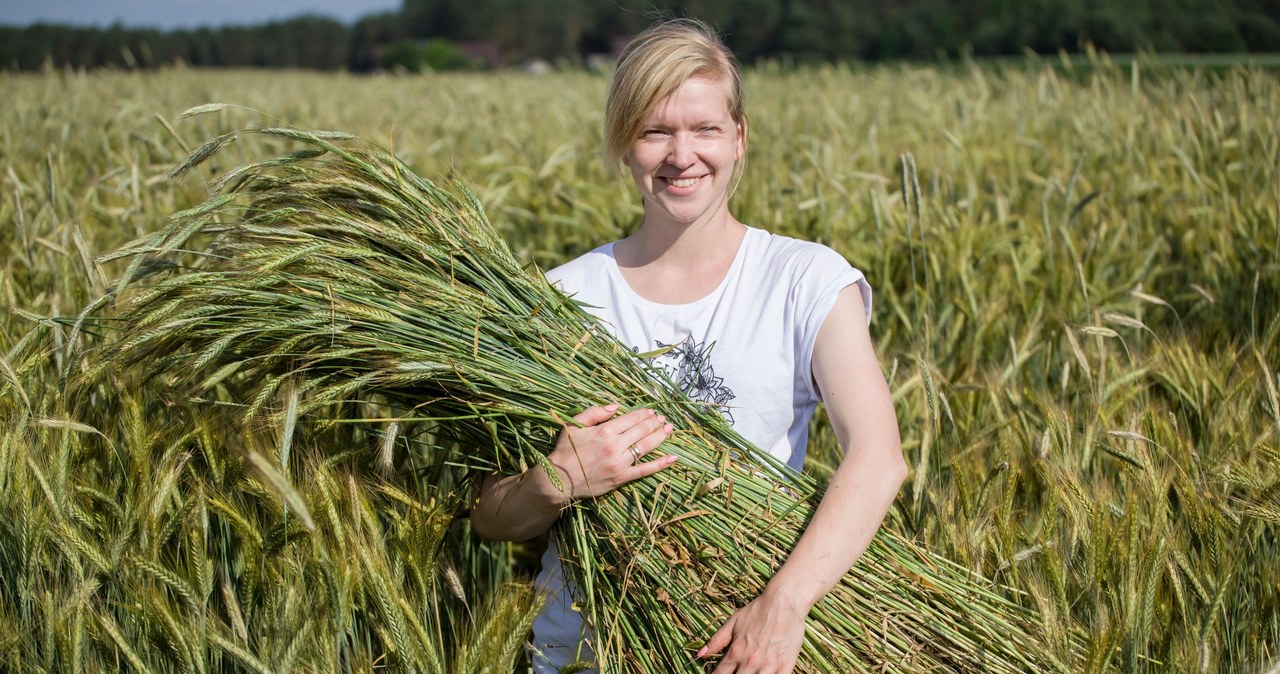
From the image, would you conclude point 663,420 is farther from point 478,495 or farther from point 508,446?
point 478,495

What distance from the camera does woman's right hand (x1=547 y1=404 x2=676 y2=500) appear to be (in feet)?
4.63

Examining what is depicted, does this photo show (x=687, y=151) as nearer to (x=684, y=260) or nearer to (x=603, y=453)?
(x=684, y=260)

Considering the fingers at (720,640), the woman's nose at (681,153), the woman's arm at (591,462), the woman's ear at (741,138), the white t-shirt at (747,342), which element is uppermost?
the woman's ear at (741,138)

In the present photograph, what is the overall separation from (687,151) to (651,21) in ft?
1.35

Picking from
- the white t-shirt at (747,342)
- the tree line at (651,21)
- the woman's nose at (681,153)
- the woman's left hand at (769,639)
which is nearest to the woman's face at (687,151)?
the woman's nose at (681,153)

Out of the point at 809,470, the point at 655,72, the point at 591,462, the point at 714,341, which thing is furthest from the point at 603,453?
the point at 809,470

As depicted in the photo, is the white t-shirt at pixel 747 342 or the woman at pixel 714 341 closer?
the woman at pixel 714 341

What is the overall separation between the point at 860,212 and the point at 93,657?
275 centimetres

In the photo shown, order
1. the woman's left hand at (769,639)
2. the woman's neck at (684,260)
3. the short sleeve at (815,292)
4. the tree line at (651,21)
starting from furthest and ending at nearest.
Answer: the tree line at (651,21) < the woman's neck at (684,260) < the short sleeve at (815,292) < the woman's left hand at (769,639)

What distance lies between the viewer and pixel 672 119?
167 cm

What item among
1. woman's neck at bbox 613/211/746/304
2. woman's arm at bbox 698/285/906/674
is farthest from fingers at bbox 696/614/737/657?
woman's neck at bbox 613/211/746/304

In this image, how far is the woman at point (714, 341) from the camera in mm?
1405

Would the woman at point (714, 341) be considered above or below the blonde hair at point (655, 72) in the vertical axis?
below

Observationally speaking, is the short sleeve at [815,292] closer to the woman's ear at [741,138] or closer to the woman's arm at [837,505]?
the woman's arm at [837,505]
